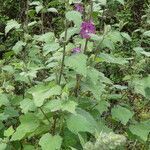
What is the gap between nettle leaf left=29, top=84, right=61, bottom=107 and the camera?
267 cm

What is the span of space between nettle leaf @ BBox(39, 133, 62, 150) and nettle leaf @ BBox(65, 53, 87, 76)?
0.46 m

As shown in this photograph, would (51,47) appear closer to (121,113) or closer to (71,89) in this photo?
(71,89)

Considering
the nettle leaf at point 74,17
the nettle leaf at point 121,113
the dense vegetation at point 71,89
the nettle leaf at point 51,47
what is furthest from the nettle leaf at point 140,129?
the nettle leaf at point 74,17

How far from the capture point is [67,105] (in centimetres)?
260

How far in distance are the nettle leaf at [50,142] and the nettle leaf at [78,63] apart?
46 cm

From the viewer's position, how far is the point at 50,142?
2814 mm

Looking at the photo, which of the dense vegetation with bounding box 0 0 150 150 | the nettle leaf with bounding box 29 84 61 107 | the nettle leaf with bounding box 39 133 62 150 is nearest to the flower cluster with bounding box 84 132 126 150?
the dense vegetation with bounding box 0 0 150 150

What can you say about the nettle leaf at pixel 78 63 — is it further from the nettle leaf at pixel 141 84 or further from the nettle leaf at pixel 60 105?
the nettle leaf at pixel 141 84

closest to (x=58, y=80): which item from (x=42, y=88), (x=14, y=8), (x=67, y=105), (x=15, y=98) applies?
(x=42, y=88)

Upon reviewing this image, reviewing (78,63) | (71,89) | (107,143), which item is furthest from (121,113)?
(107,143)

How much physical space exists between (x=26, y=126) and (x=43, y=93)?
1.02 ft

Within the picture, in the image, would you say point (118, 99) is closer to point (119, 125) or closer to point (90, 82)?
point (119, 125)

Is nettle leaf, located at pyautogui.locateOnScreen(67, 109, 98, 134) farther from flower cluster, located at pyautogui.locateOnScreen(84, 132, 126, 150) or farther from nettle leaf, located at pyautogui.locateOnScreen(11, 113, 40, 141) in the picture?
flower cluster, located at pyautogui.locateOnScreen(84, 132, 126, 150)

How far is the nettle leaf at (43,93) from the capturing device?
267cm
